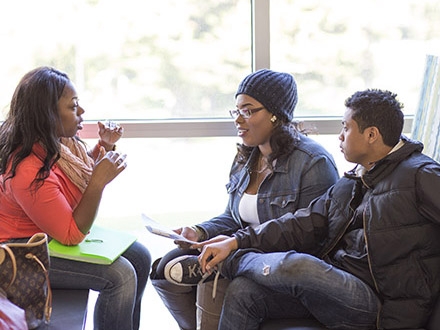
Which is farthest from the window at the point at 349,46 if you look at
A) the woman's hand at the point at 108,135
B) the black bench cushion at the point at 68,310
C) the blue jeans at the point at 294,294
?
the black bench cushion at the point at 68,310

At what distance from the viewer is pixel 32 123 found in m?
2.54

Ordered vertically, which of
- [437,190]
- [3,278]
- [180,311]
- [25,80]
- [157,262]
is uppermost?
[25,80]

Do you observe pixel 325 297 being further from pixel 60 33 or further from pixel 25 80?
pixel 60 33

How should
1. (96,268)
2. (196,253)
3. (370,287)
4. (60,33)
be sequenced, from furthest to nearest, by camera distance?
(60,33)
(196,253)
(96,268)
(370,287)

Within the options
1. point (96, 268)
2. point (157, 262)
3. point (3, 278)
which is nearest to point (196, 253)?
point (157, 262)

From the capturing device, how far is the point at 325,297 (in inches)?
87.4

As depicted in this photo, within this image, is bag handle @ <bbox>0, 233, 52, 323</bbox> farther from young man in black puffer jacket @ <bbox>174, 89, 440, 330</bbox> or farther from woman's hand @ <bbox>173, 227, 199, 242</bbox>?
woman's hand @ <bbox>173, 227, 199, 242</bbox>

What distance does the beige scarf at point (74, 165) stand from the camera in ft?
8.58

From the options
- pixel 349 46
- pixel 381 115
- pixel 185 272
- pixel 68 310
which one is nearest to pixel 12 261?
pixel 68 310

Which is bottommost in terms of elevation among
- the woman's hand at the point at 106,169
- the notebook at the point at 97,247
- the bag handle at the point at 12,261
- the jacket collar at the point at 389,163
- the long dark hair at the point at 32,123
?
the notebook at the point at 97,247

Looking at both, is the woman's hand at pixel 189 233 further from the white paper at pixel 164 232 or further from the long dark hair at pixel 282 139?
the long dark hair at pixel 282 139

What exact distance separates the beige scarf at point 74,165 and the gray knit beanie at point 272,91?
681mm

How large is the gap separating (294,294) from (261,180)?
634mm

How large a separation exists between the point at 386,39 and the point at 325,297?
151 centimetres
